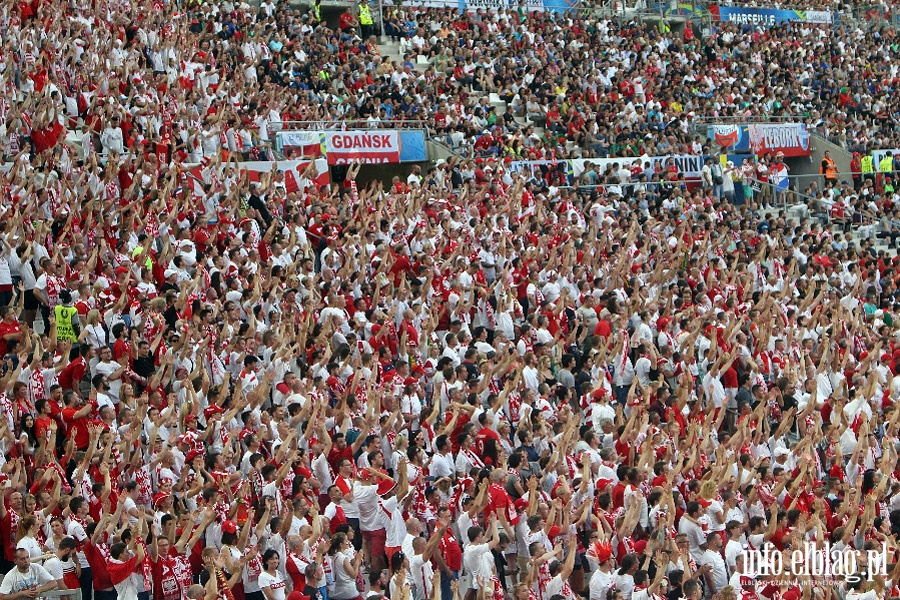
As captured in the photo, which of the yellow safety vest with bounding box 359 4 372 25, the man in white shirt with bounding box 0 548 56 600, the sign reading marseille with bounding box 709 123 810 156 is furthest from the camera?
the yellow safety vest with bounding box 359 4 372 25

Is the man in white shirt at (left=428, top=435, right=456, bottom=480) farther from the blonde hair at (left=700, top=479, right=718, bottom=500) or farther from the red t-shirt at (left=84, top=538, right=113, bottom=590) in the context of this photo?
the red t-shirt at (left=84, top=538, right=113, bottom=590)

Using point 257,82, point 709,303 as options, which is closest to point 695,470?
point 709,303

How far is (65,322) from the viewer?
14.4 m

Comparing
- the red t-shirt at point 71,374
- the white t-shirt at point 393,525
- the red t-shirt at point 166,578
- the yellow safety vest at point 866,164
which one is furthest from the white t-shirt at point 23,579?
the yellow safety vest at point 866,164

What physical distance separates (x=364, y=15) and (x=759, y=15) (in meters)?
12.9

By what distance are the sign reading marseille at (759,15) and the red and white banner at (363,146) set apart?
15441 millimetres

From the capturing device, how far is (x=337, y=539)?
11.0m

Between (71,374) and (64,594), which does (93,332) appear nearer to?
(71,374)

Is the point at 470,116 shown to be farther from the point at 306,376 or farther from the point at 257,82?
the point at 306,376

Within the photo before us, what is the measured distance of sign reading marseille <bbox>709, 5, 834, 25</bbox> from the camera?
3831cm

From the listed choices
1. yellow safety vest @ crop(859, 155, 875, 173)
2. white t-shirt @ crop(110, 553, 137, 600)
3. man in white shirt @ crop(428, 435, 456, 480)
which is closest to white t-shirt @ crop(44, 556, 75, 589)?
white t-shirt @ crop(110, 553, 137, 600)

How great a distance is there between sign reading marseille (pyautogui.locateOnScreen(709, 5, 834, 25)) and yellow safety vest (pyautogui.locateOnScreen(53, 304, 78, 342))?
A: 2690 centimetres

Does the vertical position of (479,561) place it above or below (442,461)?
below

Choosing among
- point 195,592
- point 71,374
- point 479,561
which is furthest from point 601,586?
point 71,374
